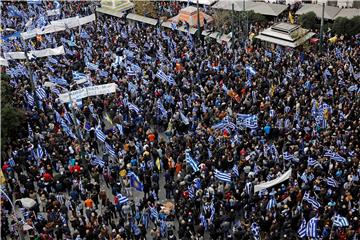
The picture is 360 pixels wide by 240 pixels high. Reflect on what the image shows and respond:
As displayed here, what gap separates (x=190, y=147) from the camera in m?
23.8

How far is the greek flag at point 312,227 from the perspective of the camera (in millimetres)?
17984

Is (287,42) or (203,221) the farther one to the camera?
(287,42)

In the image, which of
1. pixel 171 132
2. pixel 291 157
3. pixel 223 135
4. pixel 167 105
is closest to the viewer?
pixel 291 157

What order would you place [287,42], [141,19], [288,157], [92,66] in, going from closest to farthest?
[288,157]
[92,66]
[287,42]
[141,19]

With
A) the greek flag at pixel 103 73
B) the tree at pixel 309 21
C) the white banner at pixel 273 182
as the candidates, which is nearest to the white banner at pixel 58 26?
the greek flag at pixel 103 73

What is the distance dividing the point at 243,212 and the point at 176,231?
9.03ft

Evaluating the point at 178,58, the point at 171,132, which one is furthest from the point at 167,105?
the point at 178,58

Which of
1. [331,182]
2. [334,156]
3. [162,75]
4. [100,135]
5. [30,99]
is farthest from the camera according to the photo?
[162,75]

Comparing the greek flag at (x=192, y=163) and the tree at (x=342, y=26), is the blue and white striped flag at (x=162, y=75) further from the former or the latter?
the tree at (x=342, y=26)

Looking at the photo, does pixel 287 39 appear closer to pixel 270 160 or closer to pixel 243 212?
pixel 270 160

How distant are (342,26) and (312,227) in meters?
20.9

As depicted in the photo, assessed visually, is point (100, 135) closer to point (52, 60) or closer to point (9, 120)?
point (9, 120)

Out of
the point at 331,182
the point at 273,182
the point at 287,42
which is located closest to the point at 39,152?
the point at 273,182

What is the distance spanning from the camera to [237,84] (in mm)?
28812
